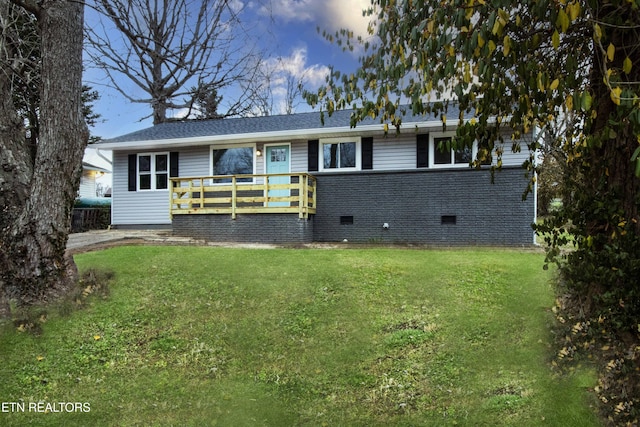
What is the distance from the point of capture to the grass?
3146 millimetres

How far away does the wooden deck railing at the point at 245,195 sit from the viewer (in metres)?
10.7

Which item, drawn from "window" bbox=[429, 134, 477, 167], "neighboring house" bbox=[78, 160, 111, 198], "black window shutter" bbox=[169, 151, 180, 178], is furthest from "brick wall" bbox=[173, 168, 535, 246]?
"neighboring house" bbox=[78, 160, 111, 198]

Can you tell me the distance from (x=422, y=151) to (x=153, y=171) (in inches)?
362

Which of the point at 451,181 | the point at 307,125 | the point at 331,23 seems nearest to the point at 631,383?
the point at 331,23

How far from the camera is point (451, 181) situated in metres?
10.8

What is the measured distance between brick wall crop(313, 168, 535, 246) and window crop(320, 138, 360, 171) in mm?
428

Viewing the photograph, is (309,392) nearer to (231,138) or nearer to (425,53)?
(425,53)

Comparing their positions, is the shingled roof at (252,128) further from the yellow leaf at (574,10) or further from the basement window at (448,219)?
the yellow leaf at (574,10)

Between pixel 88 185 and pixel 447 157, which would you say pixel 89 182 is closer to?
pixel 88 185

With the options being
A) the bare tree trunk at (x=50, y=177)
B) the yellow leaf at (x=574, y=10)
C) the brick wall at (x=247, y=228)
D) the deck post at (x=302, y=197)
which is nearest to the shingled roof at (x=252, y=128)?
the deck post at (x=302, y=197)

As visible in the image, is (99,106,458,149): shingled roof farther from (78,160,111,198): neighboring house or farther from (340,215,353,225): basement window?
(78,160,111,198): neighboring house

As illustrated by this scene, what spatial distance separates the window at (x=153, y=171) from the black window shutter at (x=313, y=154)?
5301mm

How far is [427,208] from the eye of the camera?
11.0m

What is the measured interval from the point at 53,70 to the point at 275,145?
813 centimetres
